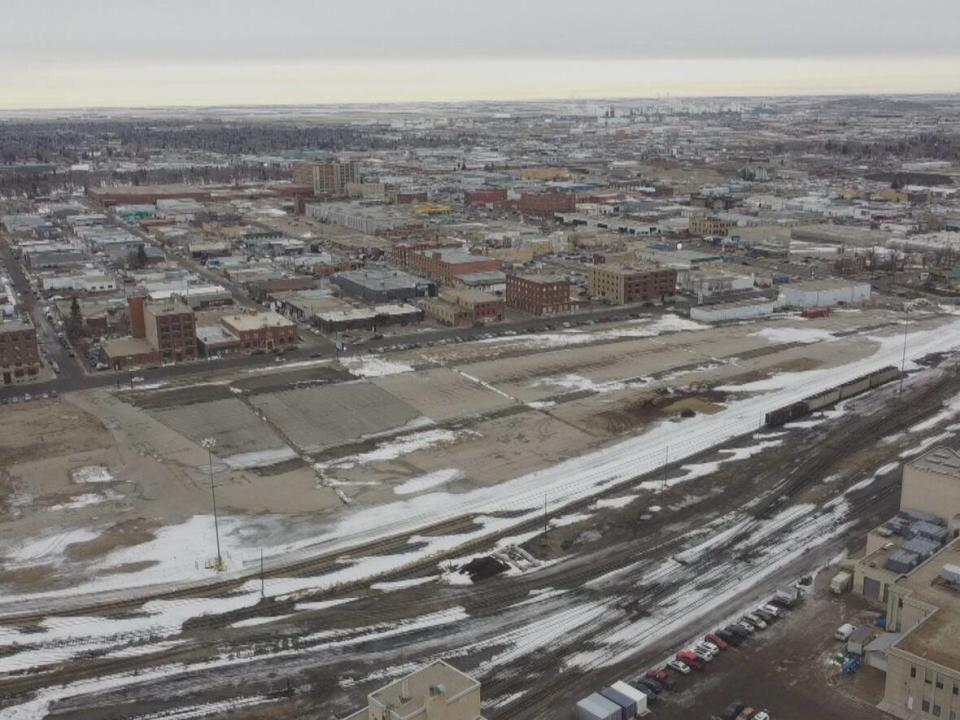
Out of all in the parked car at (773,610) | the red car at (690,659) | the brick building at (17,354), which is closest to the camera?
the red car at (690,659)

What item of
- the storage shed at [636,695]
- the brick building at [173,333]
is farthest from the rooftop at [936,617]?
the brick building at [173,333]

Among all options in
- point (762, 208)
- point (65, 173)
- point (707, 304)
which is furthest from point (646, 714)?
point (65, 173)

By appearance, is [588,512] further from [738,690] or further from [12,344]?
[12,344]

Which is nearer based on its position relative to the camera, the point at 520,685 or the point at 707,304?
the point at 520,685

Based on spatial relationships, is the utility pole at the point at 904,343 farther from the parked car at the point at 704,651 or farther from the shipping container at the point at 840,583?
the parked car at the point at 704,651

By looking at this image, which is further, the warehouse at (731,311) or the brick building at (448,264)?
the brick building at (448,264)

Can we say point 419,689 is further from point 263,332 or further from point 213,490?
point 263,332
